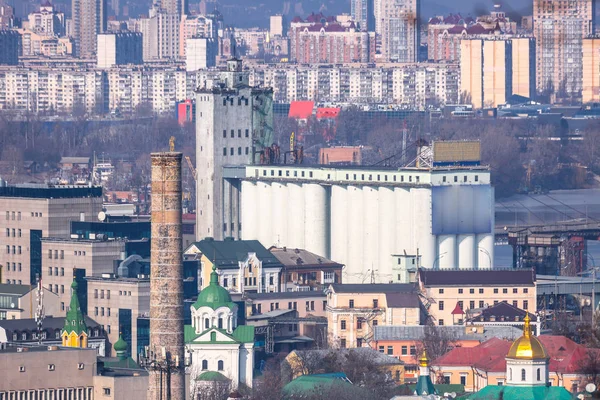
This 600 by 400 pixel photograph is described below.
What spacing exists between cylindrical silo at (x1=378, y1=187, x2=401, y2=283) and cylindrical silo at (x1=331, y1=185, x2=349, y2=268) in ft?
5.37

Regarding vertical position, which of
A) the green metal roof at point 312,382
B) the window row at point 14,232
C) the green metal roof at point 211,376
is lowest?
the green metal roof at point 211,376

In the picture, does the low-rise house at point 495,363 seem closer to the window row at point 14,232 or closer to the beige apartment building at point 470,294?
the beige apartment building at point 470,294

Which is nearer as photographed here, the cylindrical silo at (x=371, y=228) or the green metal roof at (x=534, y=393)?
the green metal roof at (x=534, y=393)

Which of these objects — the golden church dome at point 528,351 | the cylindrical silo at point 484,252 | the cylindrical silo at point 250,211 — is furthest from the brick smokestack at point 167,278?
the cylindrical silo at point 250,211

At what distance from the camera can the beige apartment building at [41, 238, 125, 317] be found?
262 feet

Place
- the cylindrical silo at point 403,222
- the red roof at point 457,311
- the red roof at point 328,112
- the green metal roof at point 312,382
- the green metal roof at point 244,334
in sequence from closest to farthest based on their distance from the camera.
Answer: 1. the green metal roof at point 312,382
2. the green metal roof at point 244,334
3. the red roof at point 457,311
4. the cylindrical silo at point 403,222
5. the red roof at point 328,112

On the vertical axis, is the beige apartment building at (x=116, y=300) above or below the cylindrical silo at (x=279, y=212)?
below

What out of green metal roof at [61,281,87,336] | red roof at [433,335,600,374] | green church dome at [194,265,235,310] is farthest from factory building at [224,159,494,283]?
green metal roof at [61,281,87,336]

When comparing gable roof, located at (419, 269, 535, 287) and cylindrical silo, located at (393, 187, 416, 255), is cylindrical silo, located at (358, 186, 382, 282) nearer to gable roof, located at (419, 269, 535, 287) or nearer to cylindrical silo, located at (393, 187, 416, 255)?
cylindrical silo, located at (393, 187, 416, 255)

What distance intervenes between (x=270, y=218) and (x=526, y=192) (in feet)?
186

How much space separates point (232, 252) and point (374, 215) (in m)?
7.78

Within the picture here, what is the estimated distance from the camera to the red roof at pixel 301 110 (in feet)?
634

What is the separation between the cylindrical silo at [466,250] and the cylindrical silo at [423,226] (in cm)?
78

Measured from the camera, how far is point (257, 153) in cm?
9675
